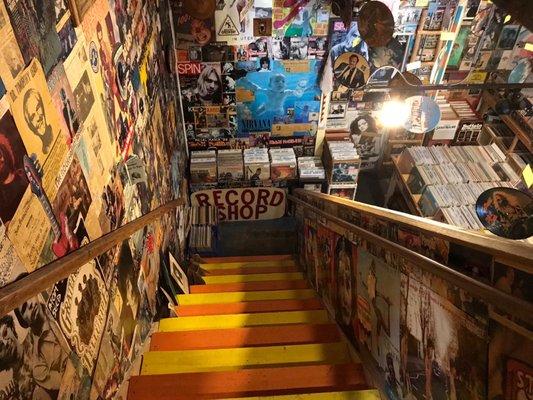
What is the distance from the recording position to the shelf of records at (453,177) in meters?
5.62

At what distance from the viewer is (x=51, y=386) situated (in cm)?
156

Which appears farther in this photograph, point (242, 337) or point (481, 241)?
point (242, 337)

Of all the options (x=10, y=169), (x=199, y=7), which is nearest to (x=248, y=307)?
(x=10, y=169)

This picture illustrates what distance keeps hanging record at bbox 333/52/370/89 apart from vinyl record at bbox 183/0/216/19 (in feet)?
5.77

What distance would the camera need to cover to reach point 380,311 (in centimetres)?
249

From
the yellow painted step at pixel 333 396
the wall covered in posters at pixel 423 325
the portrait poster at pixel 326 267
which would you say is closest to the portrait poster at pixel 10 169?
the wall covered in posters at pixel 423 325

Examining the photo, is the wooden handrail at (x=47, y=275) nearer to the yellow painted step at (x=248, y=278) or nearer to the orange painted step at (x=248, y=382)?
the orange painted step at (x=248, y=382)

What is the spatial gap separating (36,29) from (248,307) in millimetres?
3122

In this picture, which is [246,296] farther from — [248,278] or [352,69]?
[352,69]

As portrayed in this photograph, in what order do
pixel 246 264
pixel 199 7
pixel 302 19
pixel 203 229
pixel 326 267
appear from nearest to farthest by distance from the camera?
pixel 326 267 < pixel 199 7 < pixel 302 19 < pixel 246 264 < pixel 203 229

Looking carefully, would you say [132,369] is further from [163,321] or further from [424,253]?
[424,253]

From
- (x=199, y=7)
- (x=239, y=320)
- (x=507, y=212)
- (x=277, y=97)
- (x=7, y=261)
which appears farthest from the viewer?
(x=277, y=97)

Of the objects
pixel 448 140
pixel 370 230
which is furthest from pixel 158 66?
pixel 448 140

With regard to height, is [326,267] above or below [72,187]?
below
